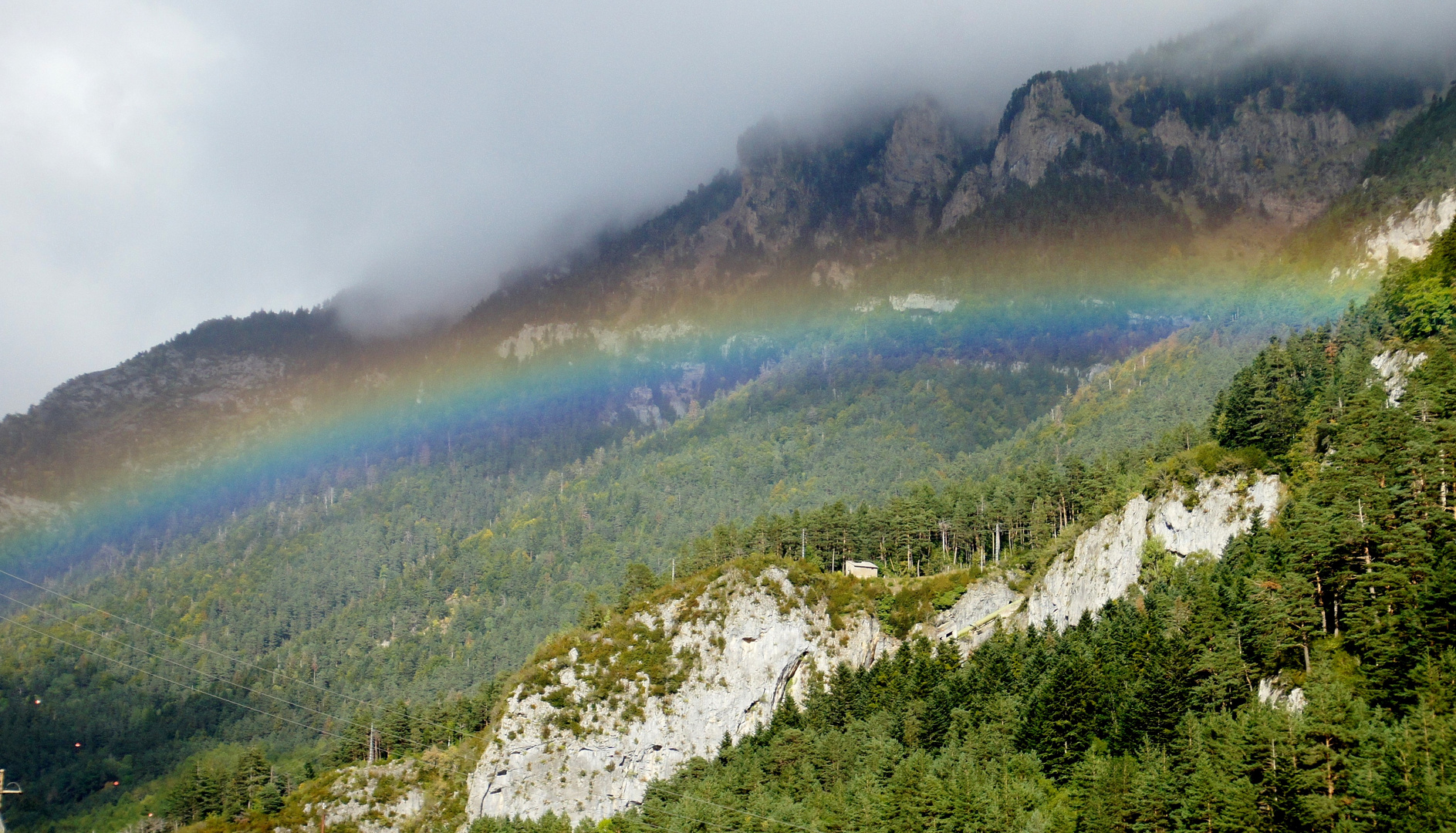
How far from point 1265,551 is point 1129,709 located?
15.8 metres

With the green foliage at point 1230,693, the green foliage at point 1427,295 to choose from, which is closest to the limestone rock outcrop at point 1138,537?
the green foliage at point 1230,693

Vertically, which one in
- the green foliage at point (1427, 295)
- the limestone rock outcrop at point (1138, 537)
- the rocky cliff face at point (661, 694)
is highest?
the green foliage at point (1427, 295)

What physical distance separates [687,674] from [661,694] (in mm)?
3139

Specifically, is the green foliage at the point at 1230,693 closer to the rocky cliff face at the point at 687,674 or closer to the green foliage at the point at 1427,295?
the green foliage at the point at 1427,295

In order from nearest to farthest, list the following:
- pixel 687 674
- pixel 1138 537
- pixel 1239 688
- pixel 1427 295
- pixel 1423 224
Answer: pixel 1239 688, pixel 1427 295, pixel 1138 537, pixel 687 674, pixel 1423 224

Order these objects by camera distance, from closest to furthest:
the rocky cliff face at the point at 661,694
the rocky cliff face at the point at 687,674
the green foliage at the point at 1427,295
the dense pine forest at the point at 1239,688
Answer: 1. the dense pine forest at the point at 1239,688
2. the green foliage at the point at 1427,295
3. the rocky cliff face at the point at 687,674
4. the rocky cliff face at the point at 661,694

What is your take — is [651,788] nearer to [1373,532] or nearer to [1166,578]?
[1166,578]

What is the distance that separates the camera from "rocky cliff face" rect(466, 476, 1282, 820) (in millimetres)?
102000

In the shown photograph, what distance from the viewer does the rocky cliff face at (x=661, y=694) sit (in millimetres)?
103250

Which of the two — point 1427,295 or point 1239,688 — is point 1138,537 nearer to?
point 1239,688

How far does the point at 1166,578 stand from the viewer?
88.0 meters

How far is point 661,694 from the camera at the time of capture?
106438mm

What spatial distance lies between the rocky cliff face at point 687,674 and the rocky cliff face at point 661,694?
103 millimetres

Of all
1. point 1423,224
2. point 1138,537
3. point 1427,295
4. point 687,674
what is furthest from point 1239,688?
point 1423,224
